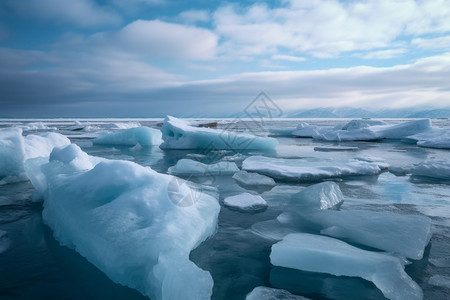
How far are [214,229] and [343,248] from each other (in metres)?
1.06

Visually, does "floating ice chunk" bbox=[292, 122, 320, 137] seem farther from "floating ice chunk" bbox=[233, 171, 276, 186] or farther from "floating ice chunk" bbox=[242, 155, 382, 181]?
"floating ice chunk" bbox=[233, 171, 276, 186]

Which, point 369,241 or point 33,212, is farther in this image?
point 33,212

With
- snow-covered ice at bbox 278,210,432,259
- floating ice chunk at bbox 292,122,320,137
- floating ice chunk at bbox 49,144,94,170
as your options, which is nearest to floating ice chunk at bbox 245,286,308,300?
snow-covered ice at bbox 278,210,432,259

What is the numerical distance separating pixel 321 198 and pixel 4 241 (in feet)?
9.50

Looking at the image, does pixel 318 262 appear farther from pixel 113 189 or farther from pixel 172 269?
pixel 113 189

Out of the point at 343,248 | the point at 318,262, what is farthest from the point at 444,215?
the point at 318,262

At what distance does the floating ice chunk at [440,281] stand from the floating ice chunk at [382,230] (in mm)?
210

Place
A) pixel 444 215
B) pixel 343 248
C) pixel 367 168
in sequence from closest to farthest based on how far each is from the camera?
pixel 343 248
pixel 444 215
pixel 367 168

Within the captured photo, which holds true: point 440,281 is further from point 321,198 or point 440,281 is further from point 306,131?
point 306,131

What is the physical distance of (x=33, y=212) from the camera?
3.08m

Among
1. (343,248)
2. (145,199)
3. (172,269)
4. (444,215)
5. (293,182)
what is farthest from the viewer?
(293,182)

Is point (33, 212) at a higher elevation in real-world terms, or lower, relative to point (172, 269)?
lower

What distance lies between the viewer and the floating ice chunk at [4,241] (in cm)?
221

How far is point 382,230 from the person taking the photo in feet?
7.59
